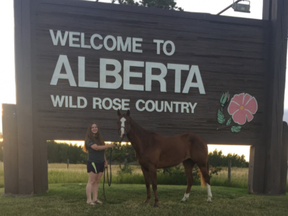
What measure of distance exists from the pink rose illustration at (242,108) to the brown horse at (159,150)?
1618mm

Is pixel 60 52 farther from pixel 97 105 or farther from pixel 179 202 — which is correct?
pixel 179 202

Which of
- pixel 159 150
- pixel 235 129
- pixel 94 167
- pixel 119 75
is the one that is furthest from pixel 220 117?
pixel 94 167

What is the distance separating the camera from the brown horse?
14.9 feet

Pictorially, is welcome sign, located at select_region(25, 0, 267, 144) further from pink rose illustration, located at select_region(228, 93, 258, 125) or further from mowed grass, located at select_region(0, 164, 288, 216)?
mowed grass, located at select_region(0, 164, 288, 216)

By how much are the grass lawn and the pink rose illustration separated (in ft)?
6.25

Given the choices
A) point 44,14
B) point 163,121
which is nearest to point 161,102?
point 163,121

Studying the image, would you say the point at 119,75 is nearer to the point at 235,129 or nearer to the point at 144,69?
the point at 144,69

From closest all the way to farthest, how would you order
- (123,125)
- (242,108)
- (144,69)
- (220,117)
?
(123,125) < (144,69) < (220,117) < (242,108)

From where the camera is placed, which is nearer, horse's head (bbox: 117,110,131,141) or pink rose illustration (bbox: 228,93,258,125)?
horse's head (bbox: 117,110,131,141)

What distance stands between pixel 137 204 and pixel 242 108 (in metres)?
3.61

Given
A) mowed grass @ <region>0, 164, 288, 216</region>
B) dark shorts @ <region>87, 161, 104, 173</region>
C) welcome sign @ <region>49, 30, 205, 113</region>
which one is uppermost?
welcome sign @ <region>49, 30, 205, 113</region>

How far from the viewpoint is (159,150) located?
15.5 feet

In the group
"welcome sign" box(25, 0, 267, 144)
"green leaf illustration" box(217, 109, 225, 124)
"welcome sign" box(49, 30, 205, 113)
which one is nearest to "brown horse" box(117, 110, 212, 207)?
"welcome sign" box(25, 0, 267, 144)

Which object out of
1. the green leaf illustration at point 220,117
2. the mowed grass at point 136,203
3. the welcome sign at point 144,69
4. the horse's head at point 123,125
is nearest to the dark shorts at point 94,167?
the mowed grass at point 136,203
